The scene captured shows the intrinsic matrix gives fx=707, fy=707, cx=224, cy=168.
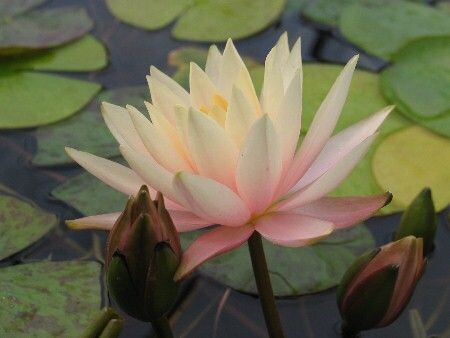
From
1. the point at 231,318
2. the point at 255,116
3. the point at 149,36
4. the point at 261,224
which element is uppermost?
the point at 255,116

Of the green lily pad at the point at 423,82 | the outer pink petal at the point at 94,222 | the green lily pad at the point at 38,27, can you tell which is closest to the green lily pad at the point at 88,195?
the outer pink petal at the point at 94,222

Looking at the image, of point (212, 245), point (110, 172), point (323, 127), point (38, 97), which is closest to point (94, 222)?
point (110, 172)

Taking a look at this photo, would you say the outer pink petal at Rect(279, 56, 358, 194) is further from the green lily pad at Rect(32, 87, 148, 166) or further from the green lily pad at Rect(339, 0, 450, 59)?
the green lily pad at Rect(339, 0, 450, 59)

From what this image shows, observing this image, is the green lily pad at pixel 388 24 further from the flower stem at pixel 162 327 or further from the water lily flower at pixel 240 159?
the flower stem at pixel 162 327

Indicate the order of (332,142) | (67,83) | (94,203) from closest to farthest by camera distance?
1. (332,142)
2. (94,203)
3. (67,83)

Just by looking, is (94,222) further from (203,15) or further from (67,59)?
(203,15)

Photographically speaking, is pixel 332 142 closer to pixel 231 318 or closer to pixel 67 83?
pixel 231 318

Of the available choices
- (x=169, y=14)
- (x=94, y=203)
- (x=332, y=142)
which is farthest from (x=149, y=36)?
(x=332, y=142)
